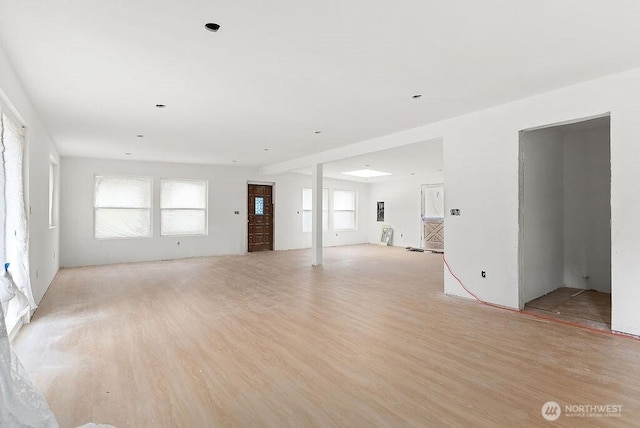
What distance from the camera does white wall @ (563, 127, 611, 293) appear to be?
5.18 m

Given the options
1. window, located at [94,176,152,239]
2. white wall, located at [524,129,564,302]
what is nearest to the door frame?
window, located at [94,176,152,239]

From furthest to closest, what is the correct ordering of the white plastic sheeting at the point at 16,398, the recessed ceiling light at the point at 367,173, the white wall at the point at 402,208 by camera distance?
1. the white wall at the point at 402,208
2. the recessed ceiling light at the point at 367,173
3. the white plastic sheeting at the point at 16,398

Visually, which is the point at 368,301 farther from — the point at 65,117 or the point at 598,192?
the point at 65,117

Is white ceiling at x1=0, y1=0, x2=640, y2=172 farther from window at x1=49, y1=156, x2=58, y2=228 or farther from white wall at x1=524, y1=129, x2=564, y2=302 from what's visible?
window at x1=49, y1=156, x2=58, y2=228

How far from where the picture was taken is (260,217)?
10.7m

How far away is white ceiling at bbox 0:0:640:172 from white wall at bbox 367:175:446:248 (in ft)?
22.4

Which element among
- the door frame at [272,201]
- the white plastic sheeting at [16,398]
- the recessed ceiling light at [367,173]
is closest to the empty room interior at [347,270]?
the white plastic sheeting at [16,398]

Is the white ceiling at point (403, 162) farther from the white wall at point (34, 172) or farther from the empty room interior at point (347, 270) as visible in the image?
the white wall at point (34, 172)

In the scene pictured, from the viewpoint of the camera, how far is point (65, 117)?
187 inches

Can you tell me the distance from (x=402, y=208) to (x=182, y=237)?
7.29 m

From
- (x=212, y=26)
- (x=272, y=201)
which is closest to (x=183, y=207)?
(x=272, y=201)

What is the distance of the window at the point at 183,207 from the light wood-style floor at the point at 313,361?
13.7ft

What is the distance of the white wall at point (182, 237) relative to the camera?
25.7 feet

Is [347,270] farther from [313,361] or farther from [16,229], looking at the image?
[16,229]
